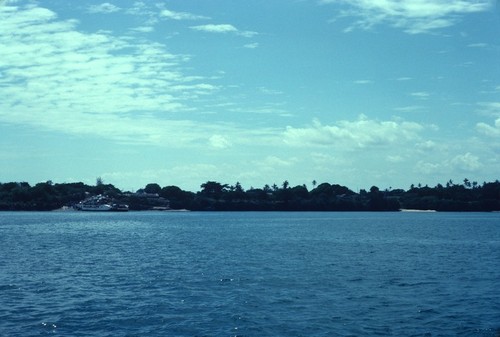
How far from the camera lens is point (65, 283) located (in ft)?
173

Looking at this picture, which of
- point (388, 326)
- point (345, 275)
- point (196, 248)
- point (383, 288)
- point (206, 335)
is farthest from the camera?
point (196, 248)

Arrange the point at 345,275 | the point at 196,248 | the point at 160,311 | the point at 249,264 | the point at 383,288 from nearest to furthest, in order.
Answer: the point at 160,311 < the point at 383,288 < the point at 345,275 < the point at 249,264 < the point at 196,248

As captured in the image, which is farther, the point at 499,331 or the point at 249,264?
the point at 249,264

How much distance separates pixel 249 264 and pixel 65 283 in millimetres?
22481

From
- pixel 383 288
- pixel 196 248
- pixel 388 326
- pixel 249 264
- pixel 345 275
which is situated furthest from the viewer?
pixel 196 248

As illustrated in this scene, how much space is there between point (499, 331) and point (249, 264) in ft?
119

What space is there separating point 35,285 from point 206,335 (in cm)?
2325

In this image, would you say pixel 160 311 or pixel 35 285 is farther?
pixel 35 285

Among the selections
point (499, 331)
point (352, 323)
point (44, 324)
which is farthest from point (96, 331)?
point (499, 331)

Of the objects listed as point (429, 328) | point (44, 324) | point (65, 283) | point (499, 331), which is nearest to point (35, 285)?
point (65, 283)

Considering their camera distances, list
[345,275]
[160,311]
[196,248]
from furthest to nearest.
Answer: [196,248] < [345,275] < [160,311]

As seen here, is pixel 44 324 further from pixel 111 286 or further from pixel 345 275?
pixel 345 275

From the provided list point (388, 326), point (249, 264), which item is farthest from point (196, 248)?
point (388, 326)

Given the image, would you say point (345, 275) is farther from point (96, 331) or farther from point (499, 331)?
point (96, 331)
